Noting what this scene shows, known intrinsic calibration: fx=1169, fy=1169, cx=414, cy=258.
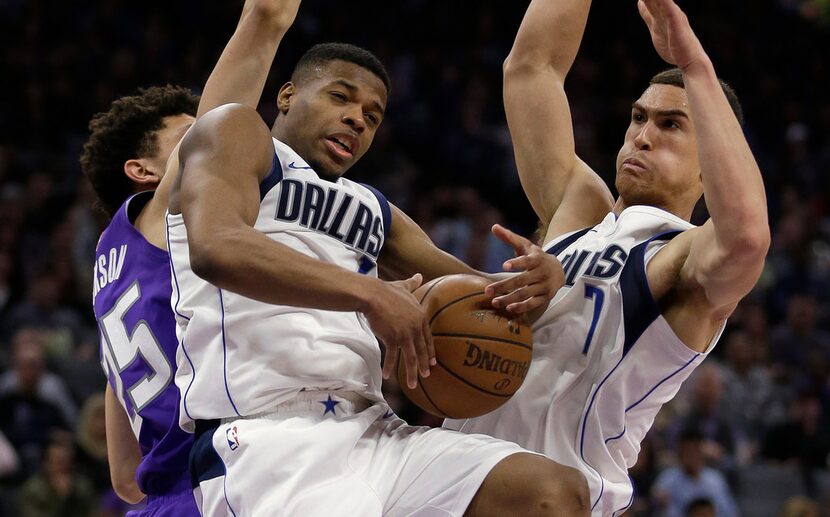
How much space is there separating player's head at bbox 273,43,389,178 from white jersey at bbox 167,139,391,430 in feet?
0.40

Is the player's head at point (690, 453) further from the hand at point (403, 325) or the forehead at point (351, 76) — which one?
the hand at point (403, 325)

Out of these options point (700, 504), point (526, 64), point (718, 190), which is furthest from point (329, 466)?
point (700, 504)

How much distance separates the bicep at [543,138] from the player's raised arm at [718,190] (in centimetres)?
91

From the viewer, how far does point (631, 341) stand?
3842 mm

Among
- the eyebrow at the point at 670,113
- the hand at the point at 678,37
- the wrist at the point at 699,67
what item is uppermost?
the hand at the point at 678,37

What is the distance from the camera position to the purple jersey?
3736mm

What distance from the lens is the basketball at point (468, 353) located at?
342 centimetres

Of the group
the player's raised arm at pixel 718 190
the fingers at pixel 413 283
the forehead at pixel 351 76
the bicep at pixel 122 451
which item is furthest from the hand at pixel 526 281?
the bicep at pixel 122 451

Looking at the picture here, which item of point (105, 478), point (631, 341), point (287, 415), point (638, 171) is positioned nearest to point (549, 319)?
point (631, 341)

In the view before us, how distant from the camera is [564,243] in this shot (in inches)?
167

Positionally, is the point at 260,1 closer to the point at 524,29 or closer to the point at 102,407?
the point at 524,29

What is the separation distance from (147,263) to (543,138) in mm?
1627

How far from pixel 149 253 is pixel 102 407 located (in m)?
4.73

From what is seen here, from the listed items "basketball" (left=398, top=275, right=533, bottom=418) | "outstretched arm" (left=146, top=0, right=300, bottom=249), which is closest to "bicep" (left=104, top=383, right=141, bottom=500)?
"outstretched arm" (left=146, top=0, right=300, bottom=249)
